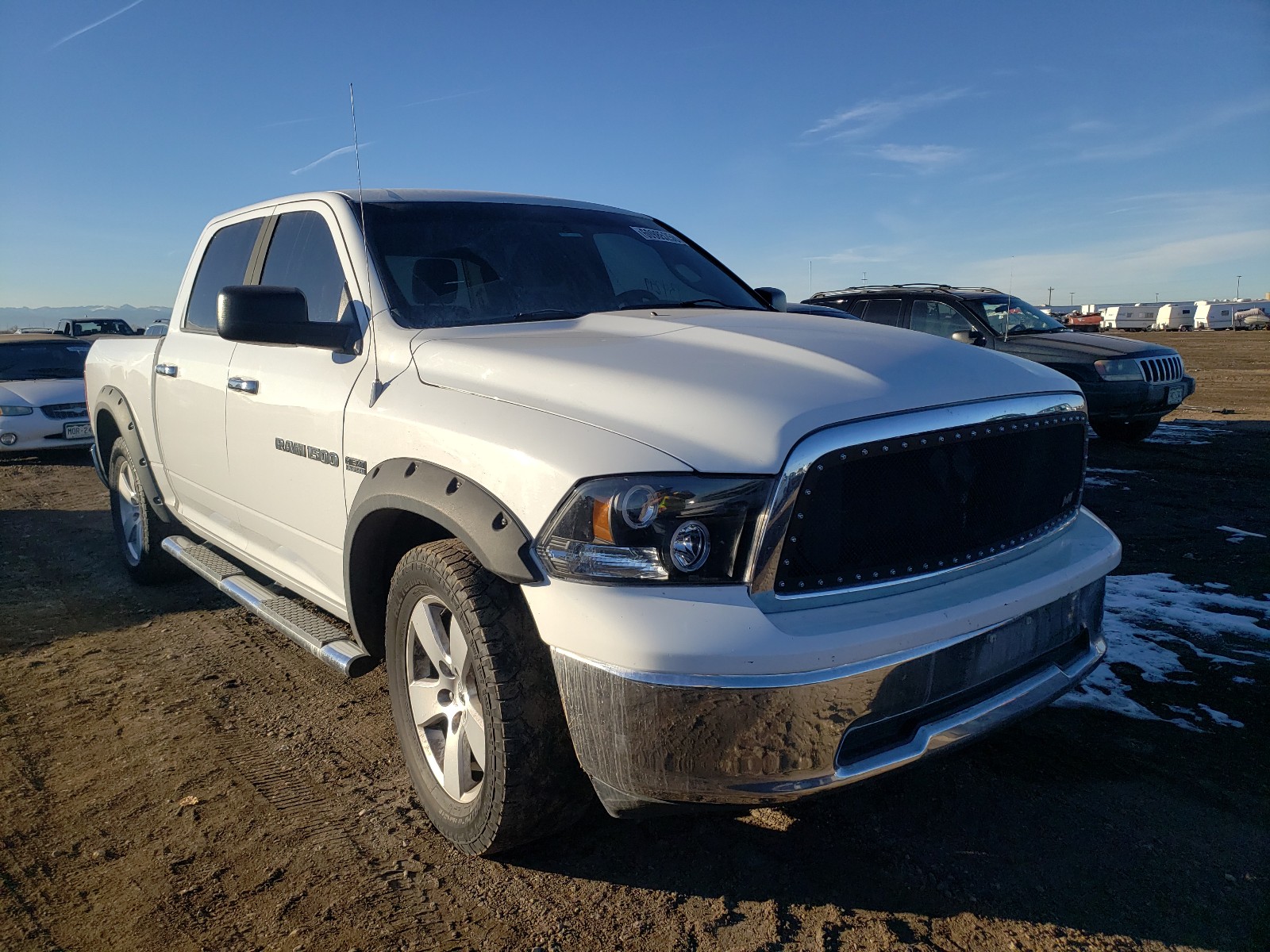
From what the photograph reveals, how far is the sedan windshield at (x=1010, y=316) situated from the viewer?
10336 millimetres

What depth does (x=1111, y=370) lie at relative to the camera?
9.55 metres

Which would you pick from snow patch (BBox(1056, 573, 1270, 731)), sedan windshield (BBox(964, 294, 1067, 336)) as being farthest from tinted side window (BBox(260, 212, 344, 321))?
sedan windshield (BBox(964, 294, 1067, 336))

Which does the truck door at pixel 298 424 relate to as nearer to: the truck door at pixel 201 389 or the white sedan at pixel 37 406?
the truck door at pixel 201 389

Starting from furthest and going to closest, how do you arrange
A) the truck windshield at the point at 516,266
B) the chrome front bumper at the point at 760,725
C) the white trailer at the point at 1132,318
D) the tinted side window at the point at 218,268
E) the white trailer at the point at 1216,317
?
1. the white trailer at the point at 1132,318
2. the white trailer at the point at 1216,317
3. the tinted side window at the point at 218,268
4. the truck windshield at the point at 516,266
5. the chrome front bumper at the point at 760,725

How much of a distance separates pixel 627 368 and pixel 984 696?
49.4 inches

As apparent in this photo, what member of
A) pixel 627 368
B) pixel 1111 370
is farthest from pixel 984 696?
pixel 1111 370

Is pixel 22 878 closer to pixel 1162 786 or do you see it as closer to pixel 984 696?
pixel 984 696

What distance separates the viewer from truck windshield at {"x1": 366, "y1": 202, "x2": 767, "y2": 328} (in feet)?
10.2

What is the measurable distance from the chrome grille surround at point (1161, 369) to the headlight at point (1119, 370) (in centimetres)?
7

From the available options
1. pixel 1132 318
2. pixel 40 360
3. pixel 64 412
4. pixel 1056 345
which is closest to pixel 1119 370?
pixel 1056 345

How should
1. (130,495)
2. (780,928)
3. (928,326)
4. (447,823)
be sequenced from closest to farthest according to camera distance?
(780,928)
(447,823)
(130,495)
(928,326)

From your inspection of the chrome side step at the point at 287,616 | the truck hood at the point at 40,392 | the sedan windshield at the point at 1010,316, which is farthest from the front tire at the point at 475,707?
the truck hood at the point at 40,392

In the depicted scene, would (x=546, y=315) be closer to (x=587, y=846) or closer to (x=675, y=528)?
(x=675, y=528)

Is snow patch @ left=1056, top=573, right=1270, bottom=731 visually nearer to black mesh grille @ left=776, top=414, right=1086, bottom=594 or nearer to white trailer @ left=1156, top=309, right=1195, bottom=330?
black mesh grille @ left=776, top=414, right=1086, bottom=594
